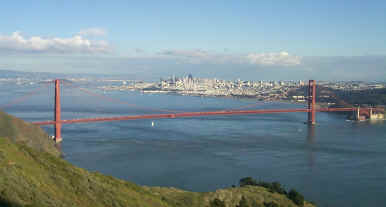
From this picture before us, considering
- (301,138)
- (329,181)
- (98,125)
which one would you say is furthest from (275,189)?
(98,125)

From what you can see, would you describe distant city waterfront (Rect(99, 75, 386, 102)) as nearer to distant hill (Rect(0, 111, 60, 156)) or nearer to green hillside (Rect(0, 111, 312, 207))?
distant hill (Rect(0, 111, 60, 156))

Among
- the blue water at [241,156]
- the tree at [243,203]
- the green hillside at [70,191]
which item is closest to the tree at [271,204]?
the green hillside at [70,191]

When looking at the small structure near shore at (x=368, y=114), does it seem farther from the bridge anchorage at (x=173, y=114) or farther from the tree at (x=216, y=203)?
the tree at (x=216, y=203)

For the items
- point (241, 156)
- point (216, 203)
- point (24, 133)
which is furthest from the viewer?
point (241, 156)

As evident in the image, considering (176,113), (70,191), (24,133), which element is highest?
(70,191)

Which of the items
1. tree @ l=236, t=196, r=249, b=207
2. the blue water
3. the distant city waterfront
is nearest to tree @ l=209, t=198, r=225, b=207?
tree @ l=236, t=196, r=249, b=207

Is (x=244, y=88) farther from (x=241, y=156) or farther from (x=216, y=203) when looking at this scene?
(x=216, y=203)

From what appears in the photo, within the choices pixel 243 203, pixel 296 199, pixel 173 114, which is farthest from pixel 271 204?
pixel 173 114
